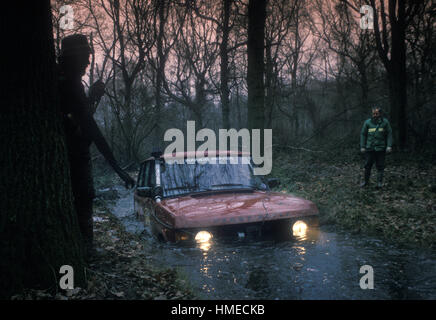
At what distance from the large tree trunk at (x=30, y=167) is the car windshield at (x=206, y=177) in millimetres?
2271

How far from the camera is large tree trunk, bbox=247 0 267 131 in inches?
412

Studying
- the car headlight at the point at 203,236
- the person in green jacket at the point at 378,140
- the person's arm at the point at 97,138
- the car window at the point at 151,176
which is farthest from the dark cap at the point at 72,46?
the person in green jacket at the point at 378,140

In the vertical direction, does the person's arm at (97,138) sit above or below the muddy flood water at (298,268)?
above

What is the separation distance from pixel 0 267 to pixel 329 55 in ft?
114

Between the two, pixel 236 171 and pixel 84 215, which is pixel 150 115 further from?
pixel 84 215

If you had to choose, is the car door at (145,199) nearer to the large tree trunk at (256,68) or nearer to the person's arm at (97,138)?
the person's arm at (97,138)

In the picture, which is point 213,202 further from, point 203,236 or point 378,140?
point 378,140

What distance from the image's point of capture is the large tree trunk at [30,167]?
2.95 metres

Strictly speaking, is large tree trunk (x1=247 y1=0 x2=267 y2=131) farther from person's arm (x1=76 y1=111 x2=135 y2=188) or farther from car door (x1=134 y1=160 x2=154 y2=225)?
person's arm (x1=76 y1=111 x2=135 y2=188)

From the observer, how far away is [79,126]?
154 inches

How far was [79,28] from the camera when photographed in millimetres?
18828

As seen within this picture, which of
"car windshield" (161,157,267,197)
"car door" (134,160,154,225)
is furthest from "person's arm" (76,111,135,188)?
"car windshield" (161,157,267,197)

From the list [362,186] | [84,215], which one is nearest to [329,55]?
[362,186]

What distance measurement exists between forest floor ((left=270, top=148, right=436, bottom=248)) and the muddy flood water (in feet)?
4.96
